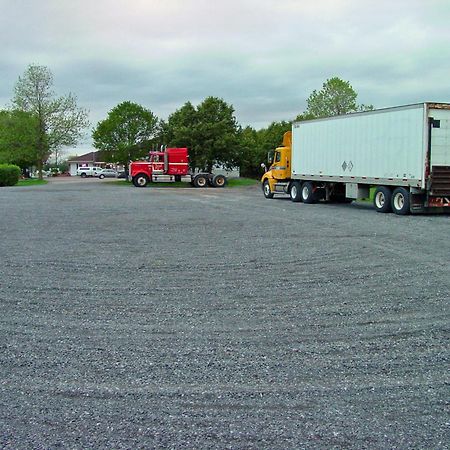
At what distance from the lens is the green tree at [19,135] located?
67.2 metres

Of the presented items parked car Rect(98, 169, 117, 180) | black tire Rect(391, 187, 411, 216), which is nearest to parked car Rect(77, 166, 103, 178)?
parked car Rect(98, 169, 117, 180)

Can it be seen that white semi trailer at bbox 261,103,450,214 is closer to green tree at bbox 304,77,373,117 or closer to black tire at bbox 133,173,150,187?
black tire at bbox 133,173,150,187

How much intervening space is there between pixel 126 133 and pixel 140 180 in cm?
1275

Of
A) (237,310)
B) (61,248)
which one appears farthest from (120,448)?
(61,248)

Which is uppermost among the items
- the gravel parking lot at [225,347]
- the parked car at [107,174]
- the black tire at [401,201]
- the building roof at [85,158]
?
the building roof at [85,158]

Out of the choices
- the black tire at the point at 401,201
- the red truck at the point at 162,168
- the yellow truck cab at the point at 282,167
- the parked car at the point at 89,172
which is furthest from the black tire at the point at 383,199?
the parked car at the point at 89,172

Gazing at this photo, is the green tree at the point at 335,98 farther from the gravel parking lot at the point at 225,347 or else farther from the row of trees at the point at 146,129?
the gravel parking lot at the point at 225,347

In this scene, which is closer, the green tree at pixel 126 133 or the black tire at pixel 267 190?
the black tire at pixel 267 190

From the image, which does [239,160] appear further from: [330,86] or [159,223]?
[159,223]

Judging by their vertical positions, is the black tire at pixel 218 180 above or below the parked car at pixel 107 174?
below

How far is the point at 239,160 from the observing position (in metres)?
59.7

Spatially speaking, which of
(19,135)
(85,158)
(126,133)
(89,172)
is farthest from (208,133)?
(85,158)

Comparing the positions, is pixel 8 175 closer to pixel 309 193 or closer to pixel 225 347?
pixel 309 193

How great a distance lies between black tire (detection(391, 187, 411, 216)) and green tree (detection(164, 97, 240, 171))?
35.1 meters
